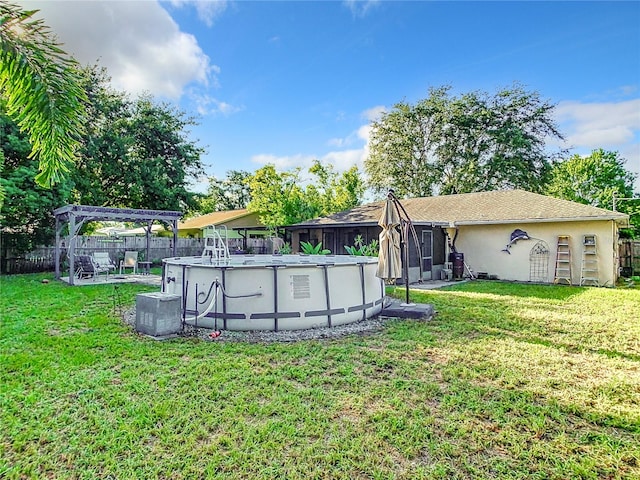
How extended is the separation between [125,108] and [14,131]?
230 inches

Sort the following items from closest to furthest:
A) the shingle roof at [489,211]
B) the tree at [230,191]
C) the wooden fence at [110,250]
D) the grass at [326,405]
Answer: the grass at [326,405], the shingle roof at [489,211], the wooden fence at [110,250], the tree at [230,191]

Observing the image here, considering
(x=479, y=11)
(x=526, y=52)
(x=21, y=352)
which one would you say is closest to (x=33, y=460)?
(x=21, y=352)

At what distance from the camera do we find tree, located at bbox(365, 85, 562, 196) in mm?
24766

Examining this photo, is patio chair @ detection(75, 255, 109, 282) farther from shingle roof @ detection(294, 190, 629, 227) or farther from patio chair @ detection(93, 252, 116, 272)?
shingle roof @ detection(294, 190, 629, 227)

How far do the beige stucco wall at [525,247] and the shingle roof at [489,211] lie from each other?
1.38 ft

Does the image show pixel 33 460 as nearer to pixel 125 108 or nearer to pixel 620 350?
pixel 620 350

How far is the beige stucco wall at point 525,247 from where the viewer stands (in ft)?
38.1

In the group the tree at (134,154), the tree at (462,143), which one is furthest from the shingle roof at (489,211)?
the tree at (462,143)

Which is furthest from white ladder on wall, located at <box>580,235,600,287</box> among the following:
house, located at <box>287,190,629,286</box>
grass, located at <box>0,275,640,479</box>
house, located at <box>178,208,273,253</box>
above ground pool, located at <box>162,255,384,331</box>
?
house, located at <box>178,208,273,253</box>

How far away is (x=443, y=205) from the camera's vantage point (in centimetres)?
1612

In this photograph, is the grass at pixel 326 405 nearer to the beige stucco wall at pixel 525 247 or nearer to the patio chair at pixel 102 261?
the beige stucco wall at pixel 525 247

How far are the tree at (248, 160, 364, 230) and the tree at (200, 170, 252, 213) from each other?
16859 millimetres

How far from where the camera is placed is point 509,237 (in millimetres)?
13164

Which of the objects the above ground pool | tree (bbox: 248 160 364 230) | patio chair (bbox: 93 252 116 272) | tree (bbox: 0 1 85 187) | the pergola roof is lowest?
the above ground pool
